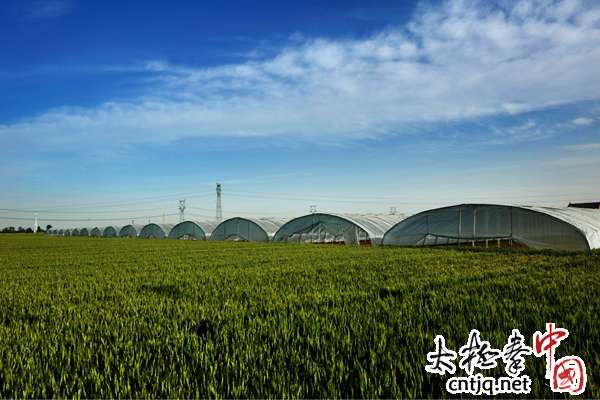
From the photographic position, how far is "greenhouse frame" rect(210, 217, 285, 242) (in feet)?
102

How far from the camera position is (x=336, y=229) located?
2652cm

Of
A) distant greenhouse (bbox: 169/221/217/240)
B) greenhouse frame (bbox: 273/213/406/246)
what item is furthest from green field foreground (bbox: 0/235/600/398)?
distant greenhouse (bbox: 169/221/217/240)

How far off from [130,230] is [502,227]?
45.6 m

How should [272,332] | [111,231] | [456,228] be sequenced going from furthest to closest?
[111,231], [456,228], [272,332]

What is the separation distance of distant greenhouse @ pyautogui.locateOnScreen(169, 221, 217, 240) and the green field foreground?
31.6 m

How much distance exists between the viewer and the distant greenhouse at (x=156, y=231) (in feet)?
149

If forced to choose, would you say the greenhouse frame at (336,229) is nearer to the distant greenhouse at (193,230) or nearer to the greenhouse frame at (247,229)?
the greenhouse frame at (247,229)

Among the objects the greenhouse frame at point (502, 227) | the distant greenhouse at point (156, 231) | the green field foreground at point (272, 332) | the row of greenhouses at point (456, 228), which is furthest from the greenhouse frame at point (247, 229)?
the green field foreground at point (272, 332)

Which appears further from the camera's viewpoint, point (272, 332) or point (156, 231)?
point (156, 231)

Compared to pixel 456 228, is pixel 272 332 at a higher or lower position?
lower

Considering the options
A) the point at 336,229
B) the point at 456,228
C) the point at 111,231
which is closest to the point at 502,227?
the point at 456,228

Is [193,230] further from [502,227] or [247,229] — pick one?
[502,227]

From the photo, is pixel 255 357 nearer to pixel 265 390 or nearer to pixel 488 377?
pixel 265 390

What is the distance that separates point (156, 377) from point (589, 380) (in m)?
2.40
